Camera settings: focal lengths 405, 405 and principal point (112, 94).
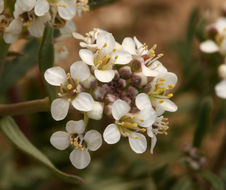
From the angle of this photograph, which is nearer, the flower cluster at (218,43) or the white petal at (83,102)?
the white petal at (83,102)

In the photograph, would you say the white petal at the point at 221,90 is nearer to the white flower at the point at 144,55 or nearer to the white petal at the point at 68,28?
the white flower at the point at 144,55

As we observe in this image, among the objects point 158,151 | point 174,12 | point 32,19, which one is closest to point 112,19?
point 174,12

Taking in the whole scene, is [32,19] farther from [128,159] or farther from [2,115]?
[128,159]

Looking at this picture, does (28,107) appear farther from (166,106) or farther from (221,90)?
(221,90)

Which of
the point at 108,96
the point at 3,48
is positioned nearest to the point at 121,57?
the point at 108,96

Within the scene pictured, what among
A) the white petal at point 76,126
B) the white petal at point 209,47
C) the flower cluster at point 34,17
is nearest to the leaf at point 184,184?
the white petal at point 209,47

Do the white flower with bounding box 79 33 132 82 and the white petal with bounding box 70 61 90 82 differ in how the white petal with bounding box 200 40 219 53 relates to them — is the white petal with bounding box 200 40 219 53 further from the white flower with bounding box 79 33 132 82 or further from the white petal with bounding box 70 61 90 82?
the white petal with bounding box 70 61 90 82
